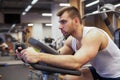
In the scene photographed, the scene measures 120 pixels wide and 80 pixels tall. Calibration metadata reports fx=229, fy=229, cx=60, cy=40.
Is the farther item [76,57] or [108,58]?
[108,58]

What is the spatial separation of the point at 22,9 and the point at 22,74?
1046 cm

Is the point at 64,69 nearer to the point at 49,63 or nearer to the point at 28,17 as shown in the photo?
the point at 49,63

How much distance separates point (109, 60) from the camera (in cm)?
181

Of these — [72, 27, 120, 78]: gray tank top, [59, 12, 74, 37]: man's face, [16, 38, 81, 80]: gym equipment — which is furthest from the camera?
[72, 27, 120, 78]: gray tank top

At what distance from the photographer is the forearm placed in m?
1.35

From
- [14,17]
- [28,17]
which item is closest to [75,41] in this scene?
[14,17]

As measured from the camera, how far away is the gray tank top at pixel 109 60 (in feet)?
5.80

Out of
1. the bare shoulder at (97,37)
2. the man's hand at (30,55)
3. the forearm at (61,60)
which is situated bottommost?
the forearm at (61,60)

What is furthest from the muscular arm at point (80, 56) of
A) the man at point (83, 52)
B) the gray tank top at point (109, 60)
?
the gray tank top at point (109, 60)

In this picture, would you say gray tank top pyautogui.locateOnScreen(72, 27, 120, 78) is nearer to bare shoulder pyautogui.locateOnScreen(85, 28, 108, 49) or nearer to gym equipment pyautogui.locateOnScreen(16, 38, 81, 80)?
bare shoulder pyautogui.locateOnScreen(85, 28, 108, 49)

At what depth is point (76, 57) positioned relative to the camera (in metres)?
1.47

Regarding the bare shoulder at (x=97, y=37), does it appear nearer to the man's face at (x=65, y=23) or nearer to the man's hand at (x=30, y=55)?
the man's face at (x=65, y=23)

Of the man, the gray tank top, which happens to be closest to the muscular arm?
the man

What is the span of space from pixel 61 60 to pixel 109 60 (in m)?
0.56
